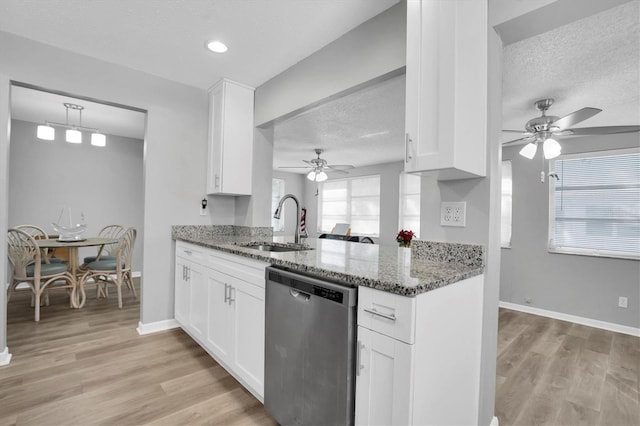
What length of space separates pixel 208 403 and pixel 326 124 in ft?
11.4

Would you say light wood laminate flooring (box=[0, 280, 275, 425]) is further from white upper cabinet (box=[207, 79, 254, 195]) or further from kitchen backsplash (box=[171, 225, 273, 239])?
white upper cabinet (box=[207, 79, 254, 195])

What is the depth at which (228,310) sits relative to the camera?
2029mm

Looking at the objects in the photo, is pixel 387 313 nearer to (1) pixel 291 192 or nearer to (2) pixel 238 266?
(2) pixel 238 266

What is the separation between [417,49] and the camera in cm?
137

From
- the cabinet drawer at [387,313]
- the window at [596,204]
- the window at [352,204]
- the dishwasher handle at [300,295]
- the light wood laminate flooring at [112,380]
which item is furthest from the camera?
the window at [352,204]

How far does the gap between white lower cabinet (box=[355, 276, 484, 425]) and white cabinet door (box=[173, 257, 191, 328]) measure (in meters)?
2.05

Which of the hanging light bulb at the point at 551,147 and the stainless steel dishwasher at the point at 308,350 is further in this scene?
the hanging light bulb at the point at 551,147

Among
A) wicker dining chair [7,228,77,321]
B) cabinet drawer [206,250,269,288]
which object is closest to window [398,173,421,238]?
cabinet drawer [206,250,269,288]

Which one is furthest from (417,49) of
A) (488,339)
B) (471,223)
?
(488,339)

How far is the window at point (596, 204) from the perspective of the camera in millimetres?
3625

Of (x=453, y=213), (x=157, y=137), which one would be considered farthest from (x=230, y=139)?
(x=453, y=213)

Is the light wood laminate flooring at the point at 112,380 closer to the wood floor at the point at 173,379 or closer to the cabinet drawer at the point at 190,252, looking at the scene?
the wood floor at the point at 173,379

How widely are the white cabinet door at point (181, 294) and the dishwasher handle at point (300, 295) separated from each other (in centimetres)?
161

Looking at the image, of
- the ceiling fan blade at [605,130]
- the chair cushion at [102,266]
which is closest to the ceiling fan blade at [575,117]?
the ceiling fan blade at [605,130]
